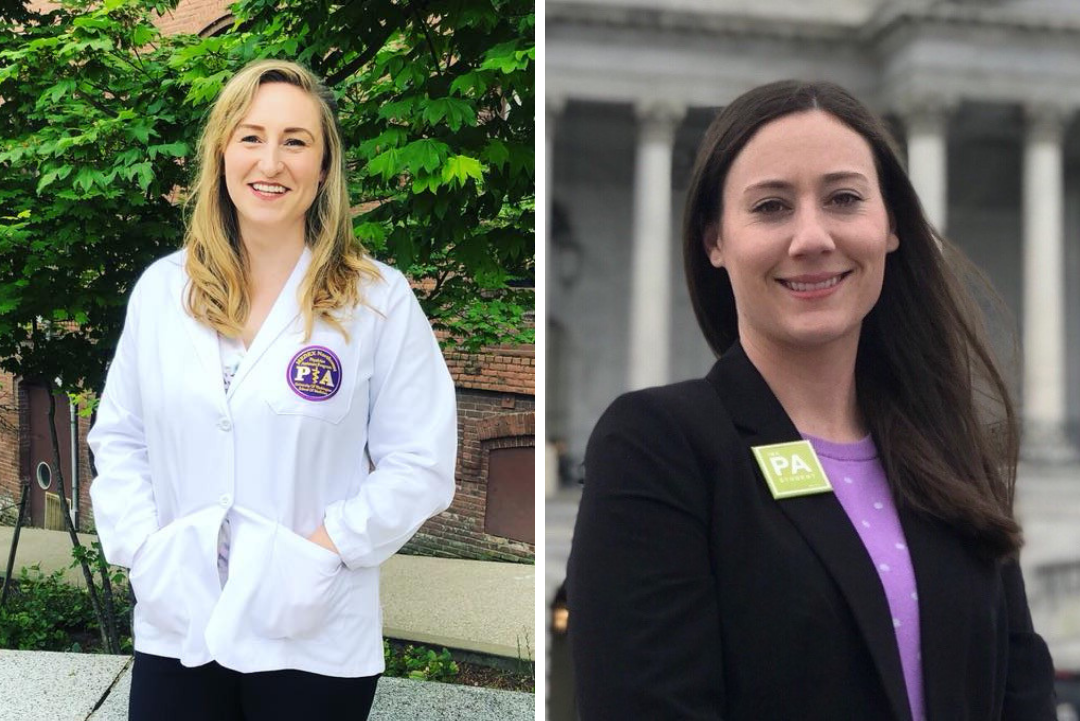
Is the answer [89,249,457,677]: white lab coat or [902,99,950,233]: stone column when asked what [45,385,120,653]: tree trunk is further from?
[902,99,950,233]: stone column

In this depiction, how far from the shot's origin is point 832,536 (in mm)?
1162

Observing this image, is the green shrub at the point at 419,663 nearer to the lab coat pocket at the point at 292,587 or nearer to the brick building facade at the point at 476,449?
the brick building facade at the point at 476,449

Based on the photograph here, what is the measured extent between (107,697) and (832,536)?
2592 mm

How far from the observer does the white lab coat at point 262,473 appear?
1.65 meters

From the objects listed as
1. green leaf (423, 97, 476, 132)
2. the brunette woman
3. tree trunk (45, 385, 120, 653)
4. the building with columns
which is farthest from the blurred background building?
tree trunk (45, 385, 120, 653)

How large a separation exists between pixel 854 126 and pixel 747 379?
334 mm

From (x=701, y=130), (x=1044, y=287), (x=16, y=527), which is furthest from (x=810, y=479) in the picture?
(x=1044, y=287)

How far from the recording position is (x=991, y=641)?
3.98 feet

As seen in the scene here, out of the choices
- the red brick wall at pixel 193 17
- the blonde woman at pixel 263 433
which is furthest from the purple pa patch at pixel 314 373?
the red brick wall at pixel 193 17

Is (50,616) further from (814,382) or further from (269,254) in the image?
(814,382)

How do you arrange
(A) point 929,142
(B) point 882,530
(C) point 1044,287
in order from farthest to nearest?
(C) point 1044,287 → (A) point 929,142 → (B) point 882,530

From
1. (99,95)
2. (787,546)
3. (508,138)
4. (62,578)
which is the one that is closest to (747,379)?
(787,546)

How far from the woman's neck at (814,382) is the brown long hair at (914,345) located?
0.04 meters

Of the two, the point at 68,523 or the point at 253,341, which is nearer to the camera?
the point at 253,341
